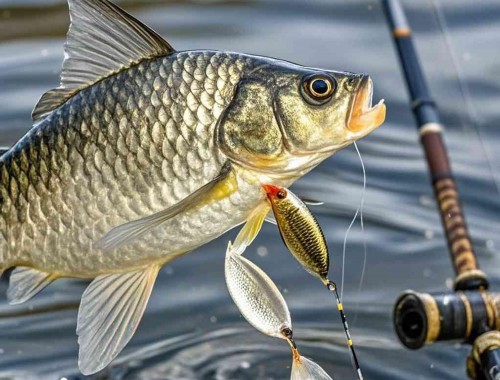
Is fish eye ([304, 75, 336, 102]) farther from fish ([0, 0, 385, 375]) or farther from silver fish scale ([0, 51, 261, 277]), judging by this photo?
silver fish scale ([0, 51, 261, 277])

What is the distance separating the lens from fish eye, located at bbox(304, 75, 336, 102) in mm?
2830

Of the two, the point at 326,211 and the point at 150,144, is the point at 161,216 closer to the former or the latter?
the point at 150,144

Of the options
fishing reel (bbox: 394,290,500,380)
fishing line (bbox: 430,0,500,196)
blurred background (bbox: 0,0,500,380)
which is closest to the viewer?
fishing reel (bbox: 394,290,500,380)

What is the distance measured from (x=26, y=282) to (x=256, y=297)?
0.55 metres

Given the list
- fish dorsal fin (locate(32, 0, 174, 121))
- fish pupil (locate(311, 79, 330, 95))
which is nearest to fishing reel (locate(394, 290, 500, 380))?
fish pupil (locate(311, 79, 330, 95))

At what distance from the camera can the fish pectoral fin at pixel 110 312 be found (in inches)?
117

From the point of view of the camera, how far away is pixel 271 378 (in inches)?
171

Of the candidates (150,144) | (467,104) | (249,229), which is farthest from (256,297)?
(467,104)

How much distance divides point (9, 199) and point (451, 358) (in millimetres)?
2147

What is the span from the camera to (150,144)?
2.80m

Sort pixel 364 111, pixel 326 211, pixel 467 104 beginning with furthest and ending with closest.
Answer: pixel 467 104, pixel 326 211, pixel 364 111

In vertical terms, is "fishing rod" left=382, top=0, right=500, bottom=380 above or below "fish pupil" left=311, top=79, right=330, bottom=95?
below

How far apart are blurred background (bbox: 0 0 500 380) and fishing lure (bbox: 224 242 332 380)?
1536 mm

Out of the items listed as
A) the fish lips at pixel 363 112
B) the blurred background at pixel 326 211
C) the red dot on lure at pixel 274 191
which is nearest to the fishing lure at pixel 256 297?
the red dot on lure at pixel 274 191
